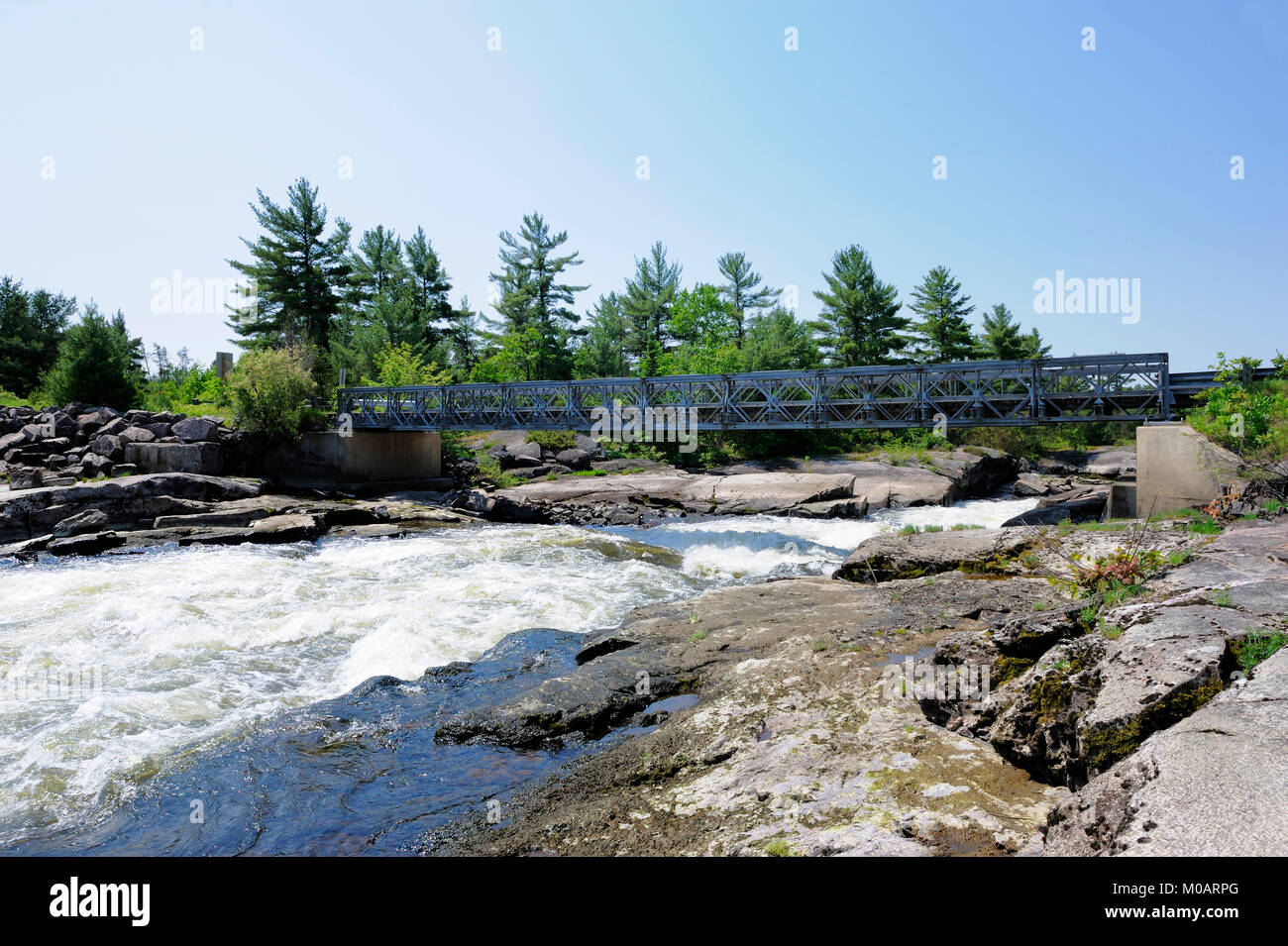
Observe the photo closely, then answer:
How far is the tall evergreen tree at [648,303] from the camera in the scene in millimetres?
68438

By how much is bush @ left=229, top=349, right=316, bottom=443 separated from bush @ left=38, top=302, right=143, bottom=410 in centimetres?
842

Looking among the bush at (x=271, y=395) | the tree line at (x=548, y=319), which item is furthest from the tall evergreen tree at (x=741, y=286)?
the bush at (x=271, y=395)

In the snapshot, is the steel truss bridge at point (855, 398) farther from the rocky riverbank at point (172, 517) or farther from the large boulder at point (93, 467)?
the large boulder at point (93, 467)

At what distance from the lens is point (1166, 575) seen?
812cm

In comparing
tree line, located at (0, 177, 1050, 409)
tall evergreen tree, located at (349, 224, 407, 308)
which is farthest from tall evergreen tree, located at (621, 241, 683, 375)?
tall evergreen tree, located at (349, 224, 407, 308)

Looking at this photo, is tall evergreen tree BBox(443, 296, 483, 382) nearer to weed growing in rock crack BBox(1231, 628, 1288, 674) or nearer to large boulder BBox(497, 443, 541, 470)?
large boulder BBox(497, 443, 541, 470)

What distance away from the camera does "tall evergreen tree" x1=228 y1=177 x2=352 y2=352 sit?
52.4 metres

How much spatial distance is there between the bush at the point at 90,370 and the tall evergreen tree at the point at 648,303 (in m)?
38.9

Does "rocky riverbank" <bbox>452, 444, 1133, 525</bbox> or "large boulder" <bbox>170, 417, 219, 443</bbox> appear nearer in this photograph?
"rocky riverbank" <bbox>452, 444, 1133, 525</bbox>

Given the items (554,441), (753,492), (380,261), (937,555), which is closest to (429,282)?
(380,261)

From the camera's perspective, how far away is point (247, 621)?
12.7 meters

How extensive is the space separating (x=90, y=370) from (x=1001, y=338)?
66.6m

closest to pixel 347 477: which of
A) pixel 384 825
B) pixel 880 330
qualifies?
pixel 384 825
